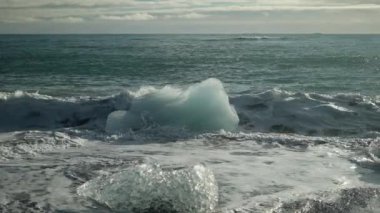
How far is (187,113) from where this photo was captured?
9.90 m

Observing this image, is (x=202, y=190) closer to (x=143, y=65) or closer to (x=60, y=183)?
(x=60, y=183)

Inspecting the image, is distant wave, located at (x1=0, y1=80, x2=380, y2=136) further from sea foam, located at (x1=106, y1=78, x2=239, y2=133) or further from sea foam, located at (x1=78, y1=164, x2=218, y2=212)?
sea foam, located at (x1=78, y1=164, x2=218, y2=212)

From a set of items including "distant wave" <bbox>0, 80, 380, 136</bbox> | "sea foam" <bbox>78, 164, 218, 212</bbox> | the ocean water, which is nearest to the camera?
"sea foam" <bbox>78, 164, 218, 212</bbox>

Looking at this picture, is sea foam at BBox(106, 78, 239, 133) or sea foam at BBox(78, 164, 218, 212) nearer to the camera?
sea foam at BBox(78, 164, 218, 212)

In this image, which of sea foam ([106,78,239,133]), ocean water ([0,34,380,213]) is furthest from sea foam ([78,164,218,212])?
sea foam ([106,78,239,133])

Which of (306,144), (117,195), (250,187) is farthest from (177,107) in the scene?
(117,195)

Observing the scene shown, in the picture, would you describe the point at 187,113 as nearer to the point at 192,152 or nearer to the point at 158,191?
the point at 192,152

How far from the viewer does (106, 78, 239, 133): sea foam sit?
9.56 metres

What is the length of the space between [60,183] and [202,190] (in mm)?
1855

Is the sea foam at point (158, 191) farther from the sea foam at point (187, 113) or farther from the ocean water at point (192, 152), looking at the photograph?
the sea foam at point (187, 113)

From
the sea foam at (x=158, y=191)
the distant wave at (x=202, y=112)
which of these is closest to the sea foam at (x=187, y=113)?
the distant wave at (x=202, y=112)

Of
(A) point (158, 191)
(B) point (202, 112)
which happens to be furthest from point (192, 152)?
(A) point (158, 191)

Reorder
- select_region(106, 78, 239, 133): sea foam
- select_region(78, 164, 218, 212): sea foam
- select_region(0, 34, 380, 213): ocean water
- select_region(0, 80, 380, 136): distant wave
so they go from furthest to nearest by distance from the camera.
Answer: select_region(0, 80, 380, 136): distant wave, select_region(106, 78, 239, 133): sea foam, select_region(0, 34, 380, 213): ocean water, select_region(78, 164, 218, 212): sea foam

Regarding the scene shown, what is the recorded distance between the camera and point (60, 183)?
5574 mm
